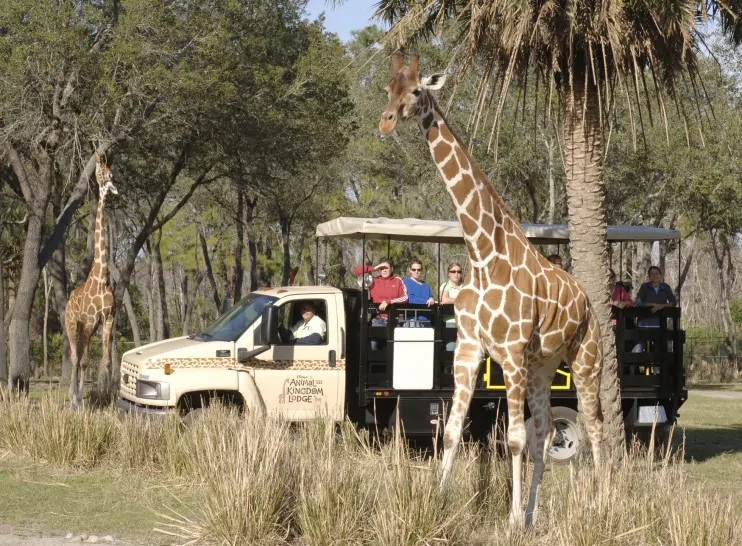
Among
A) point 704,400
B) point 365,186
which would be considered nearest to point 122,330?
point 365,186

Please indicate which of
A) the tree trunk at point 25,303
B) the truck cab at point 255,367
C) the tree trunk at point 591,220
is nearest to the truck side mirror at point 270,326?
the truck cab at point 255,367

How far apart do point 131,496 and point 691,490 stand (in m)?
4.67

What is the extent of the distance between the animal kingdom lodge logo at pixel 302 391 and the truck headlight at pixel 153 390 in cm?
119

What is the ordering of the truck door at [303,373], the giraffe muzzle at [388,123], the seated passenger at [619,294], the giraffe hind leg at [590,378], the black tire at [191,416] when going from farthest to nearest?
the seated passenger at [619,294]
the truck door at [303,373]
the black tire at [191,416]
the giraffe hind leg at [590,378]
the giraffe muzzle at [388,123]

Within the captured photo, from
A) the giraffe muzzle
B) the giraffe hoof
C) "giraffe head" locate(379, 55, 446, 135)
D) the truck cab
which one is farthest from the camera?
the truck cab

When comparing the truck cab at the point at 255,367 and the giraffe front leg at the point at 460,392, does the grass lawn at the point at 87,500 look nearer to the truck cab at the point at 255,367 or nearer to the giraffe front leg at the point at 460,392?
the truck cab at the point at 255,367

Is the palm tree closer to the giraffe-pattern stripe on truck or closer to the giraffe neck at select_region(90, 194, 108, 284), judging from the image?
the giraffe-pattern stripe on truck

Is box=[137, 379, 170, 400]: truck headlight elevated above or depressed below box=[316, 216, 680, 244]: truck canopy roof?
below

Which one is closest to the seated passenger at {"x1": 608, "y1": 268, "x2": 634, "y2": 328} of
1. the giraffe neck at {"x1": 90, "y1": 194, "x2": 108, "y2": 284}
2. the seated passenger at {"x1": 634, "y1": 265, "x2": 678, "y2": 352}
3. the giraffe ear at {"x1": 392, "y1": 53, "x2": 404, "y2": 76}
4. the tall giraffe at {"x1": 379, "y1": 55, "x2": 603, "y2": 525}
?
the seated passenger at {"x1": 634, "y1": 265, "x2": 678, "y2": 352}

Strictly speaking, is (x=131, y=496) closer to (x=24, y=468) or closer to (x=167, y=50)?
(x=24, y=468)

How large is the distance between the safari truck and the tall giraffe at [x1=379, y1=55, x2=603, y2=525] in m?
2.87

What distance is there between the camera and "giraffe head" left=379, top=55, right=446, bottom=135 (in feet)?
26.2

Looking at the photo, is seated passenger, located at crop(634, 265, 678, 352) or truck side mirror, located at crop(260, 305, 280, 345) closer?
truck side mirror, located at crop(260, 305, 280, 345)

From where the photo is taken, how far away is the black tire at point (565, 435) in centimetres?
1234
